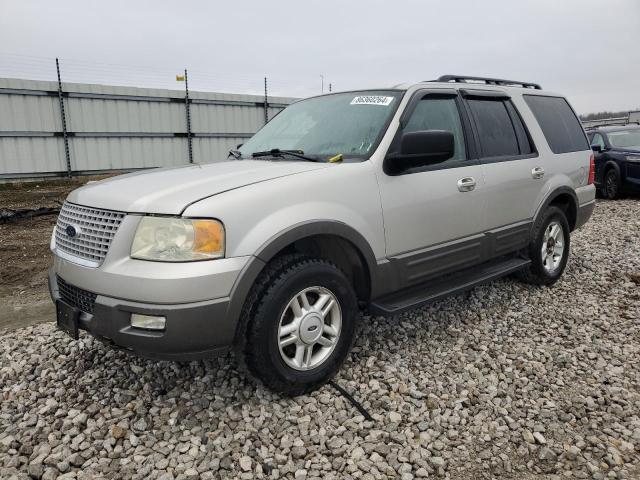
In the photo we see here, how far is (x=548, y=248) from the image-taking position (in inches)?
192

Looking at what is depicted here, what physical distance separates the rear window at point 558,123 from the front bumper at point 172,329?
3.73 meters

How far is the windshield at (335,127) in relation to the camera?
3.29 meters

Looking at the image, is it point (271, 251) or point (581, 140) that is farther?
point (581, 140)

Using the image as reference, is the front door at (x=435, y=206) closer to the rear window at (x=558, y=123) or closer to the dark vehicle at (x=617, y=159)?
the rear window at (x=558, y=123)

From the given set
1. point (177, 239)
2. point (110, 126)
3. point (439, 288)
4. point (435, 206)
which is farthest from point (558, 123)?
point (110, 126)

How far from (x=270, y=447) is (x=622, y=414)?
1.97 metres

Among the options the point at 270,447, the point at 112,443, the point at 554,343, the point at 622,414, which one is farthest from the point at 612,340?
the point at 112,443

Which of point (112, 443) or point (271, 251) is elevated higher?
point (271, 251)

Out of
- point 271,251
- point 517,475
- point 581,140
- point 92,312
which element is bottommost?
point 517,475

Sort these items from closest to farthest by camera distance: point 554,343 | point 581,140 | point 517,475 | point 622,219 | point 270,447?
point 517,475 → point 270,447 → point 554,343 → point 581,140 → point 622,219

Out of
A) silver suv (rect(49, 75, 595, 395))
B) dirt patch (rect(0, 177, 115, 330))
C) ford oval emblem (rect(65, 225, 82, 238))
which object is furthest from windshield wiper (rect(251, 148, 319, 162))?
dirt patch (rect(0, 177, 115, 330))

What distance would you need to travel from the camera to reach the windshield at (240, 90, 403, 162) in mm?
3287

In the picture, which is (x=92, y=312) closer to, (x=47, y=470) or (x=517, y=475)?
(x=47, y=470)

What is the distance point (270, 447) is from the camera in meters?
2.52
